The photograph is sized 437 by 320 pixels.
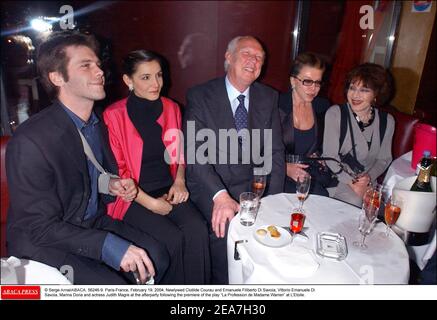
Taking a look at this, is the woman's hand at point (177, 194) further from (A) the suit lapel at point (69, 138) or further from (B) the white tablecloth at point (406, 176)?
(B) the white tablecloth at point (406, 176)

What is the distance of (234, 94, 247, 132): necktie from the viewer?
2027 mm

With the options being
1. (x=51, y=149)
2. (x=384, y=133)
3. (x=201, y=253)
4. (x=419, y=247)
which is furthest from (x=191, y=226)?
(x=384, y=133)

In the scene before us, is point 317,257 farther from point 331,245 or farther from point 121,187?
point 121,187

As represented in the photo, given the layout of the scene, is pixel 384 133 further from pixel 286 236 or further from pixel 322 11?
pixel 322 11

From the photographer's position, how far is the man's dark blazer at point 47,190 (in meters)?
1.25

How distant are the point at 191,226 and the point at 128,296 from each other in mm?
643

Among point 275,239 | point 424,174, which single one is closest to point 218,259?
point 275,239

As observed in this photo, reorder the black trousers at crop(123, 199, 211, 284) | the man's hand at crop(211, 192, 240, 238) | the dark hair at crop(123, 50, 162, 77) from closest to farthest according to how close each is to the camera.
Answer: the man's hand at crop(211, 192, 240, 238) → the black trousers at crop(123, 199, 211, 284) → the dark hair at crop(123, 50, 162, 77)

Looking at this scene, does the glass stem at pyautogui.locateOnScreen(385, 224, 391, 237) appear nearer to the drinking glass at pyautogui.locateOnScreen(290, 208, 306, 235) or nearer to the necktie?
the drinking glass at pyautogui.locateOnScreen(290, 208, 306, 235)

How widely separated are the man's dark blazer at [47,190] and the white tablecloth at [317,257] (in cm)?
60

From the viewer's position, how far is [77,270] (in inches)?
52.7

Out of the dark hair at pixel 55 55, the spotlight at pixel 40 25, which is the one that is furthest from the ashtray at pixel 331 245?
the spotlight at pixel 40 25

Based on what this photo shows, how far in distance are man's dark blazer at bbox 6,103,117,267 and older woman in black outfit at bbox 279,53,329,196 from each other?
134 centimetres

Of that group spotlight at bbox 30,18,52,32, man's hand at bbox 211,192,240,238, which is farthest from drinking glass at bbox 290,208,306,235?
spotlight at bbox 30,18,52,32
